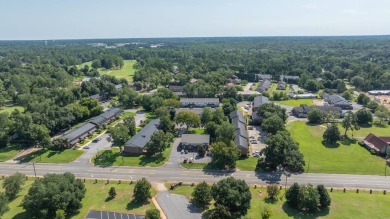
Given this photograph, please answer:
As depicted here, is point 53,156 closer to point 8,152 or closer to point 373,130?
point 8,152

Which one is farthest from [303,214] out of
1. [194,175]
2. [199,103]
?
[199,103]

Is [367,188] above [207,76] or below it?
below

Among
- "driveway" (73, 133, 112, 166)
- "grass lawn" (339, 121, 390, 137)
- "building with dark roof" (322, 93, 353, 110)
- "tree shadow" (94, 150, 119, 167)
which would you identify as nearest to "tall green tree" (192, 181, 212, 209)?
"tree shadow" (94, 150, 119, 167)

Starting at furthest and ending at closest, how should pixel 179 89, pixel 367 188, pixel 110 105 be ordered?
pixel 179 89, pixel 110 105, pixel 367 188

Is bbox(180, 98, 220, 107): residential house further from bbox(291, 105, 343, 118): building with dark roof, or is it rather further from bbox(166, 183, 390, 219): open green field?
bbox(166, 183, 390, 219): open green field

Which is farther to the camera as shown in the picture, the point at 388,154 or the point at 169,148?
the point at 169,148

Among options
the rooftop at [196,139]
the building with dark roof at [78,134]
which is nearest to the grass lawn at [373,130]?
the rooftop at [196,139]

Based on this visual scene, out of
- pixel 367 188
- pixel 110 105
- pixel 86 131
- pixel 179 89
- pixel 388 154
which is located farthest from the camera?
pixel 179 89

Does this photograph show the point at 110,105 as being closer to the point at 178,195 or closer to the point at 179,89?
the point at 179,89

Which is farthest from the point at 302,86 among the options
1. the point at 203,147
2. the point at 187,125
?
the point at 203,147
